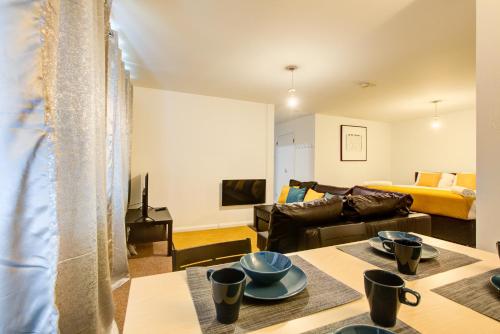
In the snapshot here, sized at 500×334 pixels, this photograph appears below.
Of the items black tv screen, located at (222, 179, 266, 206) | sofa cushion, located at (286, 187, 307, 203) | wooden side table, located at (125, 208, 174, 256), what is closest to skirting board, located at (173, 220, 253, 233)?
black tv screen, located at (222, 179, 266, 206)

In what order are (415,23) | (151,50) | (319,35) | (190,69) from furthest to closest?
(190,69) → (151,50) → (319,35) → (415,23)

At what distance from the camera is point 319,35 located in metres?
2.27

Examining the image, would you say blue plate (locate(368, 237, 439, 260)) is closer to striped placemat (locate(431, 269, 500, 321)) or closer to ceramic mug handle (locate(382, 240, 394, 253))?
ceramic mug handle (locate(382, 240, 394, 253))

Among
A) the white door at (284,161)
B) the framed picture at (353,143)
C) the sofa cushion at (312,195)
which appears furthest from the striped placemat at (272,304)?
the white door at (284,161)

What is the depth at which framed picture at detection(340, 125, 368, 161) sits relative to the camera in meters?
5.89

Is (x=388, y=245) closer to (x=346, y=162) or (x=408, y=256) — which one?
(x=408, y=256)

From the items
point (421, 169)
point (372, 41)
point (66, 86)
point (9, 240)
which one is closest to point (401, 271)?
point (9, 240)

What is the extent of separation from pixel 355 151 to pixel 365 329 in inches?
241

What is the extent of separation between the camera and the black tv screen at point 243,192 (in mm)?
4375

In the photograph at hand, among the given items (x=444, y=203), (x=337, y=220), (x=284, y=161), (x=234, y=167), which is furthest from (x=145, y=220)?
(x=284, y=161)

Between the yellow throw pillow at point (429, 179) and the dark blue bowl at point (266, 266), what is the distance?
556cm

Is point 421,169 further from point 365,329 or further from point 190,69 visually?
point 365,329

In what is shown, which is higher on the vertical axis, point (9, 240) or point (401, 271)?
point (9, 240)

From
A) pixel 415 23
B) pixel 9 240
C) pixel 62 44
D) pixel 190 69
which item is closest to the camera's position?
pixel 9 240
